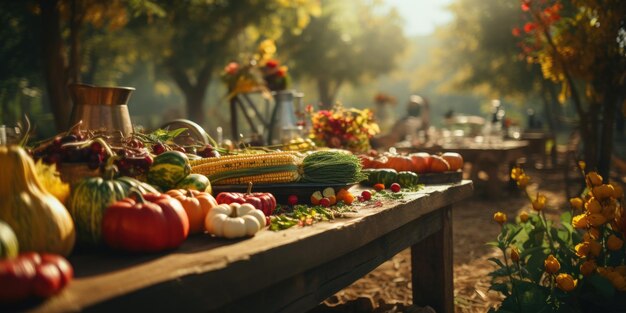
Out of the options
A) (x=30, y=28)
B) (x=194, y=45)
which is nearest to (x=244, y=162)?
(x=194, y=45)

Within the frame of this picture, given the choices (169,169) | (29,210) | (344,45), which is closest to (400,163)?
(169,169)

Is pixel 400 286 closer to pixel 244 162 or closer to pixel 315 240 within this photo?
pixel 244 162

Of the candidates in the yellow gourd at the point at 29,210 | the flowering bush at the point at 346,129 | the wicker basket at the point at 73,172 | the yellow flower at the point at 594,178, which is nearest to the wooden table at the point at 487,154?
the flowering bush at the point at 346,129

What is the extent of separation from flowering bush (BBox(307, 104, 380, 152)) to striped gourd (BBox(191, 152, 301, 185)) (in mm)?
2063

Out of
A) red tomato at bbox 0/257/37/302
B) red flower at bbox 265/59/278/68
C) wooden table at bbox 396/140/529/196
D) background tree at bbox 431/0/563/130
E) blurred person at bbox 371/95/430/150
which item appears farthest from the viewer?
background tree at bbox 431/0/563/130

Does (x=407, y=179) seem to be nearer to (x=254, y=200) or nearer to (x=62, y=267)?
(x=254, y=200)

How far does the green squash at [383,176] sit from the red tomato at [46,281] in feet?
6.93

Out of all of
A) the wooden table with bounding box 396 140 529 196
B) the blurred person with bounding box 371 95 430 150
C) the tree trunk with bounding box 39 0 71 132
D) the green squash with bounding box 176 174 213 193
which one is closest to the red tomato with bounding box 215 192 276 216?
the green squash with bounding box 176 174 213 193

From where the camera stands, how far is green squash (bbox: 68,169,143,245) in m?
1.66

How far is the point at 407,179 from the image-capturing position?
3.08 meters

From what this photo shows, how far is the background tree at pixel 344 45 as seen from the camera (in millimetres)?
24141

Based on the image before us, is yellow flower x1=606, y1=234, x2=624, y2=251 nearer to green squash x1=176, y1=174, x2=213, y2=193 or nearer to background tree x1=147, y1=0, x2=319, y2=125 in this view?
green squash x1=176, y1=174, x2=213, y2=193

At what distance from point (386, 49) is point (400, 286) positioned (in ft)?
84.2

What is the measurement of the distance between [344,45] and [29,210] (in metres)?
24.9
